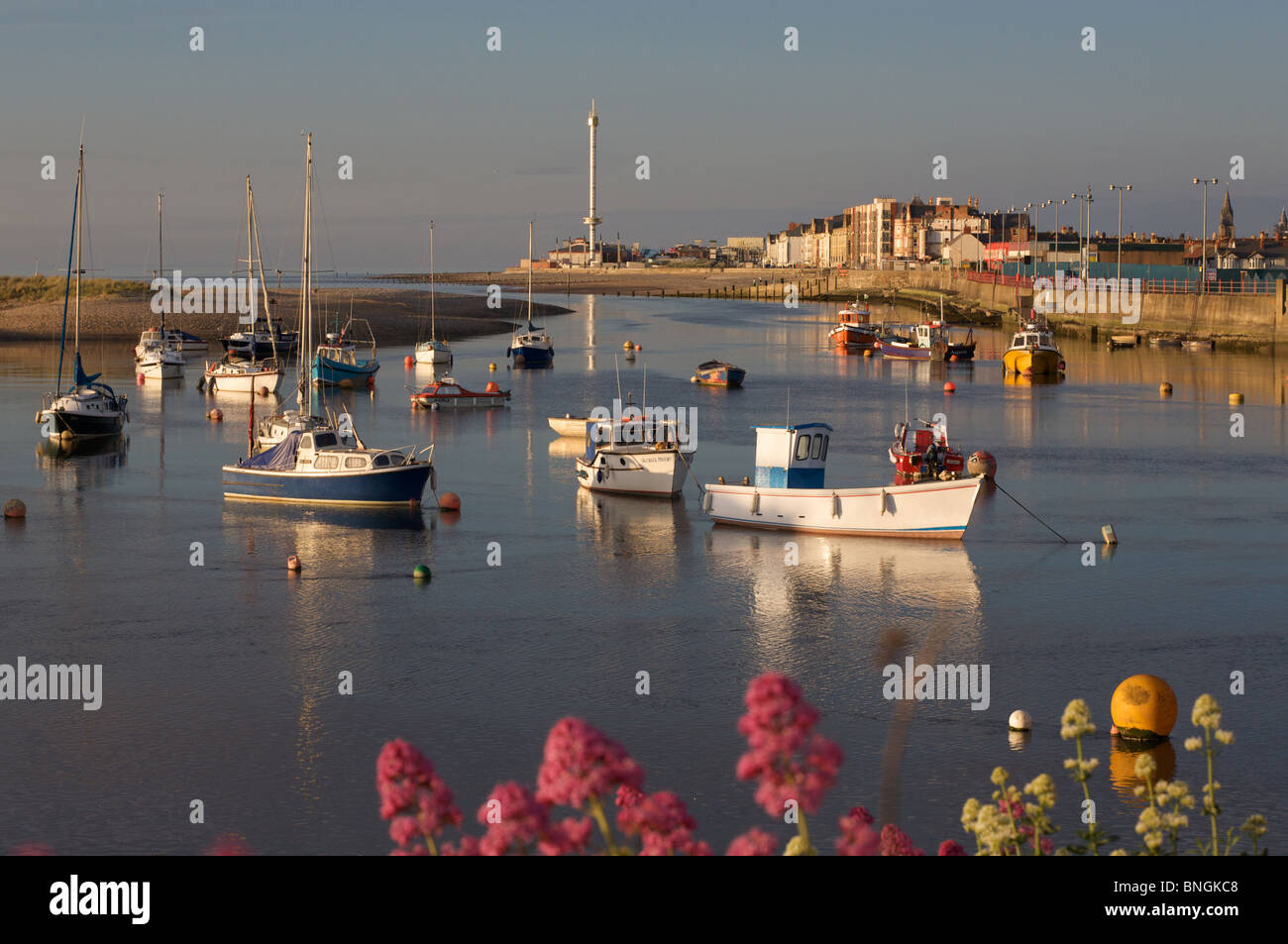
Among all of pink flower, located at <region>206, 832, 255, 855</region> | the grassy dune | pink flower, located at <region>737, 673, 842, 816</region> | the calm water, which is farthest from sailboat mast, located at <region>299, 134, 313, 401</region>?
the grassy dune

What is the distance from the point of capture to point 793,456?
120 ft

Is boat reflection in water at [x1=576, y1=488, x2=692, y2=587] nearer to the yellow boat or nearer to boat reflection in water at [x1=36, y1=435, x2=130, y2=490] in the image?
boat reflection in water at [x1=36, y1=435, x2=130, y2=490]

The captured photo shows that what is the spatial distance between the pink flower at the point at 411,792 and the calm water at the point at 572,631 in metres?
10.7

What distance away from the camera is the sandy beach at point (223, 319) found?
11444 centimetres

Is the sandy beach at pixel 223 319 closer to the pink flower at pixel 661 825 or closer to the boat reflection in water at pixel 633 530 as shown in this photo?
Answer: the boat reflection in water at pixel 633 530

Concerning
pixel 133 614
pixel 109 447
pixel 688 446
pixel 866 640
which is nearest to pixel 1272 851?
pixel 866 640

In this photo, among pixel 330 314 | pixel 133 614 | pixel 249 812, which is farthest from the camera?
pixel 330 314

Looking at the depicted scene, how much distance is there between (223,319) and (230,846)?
11160cm

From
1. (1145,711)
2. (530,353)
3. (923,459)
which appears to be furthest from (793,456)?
(530,353)

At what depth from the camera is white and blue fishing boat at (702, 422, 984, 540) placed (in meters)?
34.6

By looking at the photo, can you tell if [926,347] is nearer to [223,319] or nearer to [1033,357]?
[1033,357]

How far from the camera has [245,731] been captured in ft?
68.2
